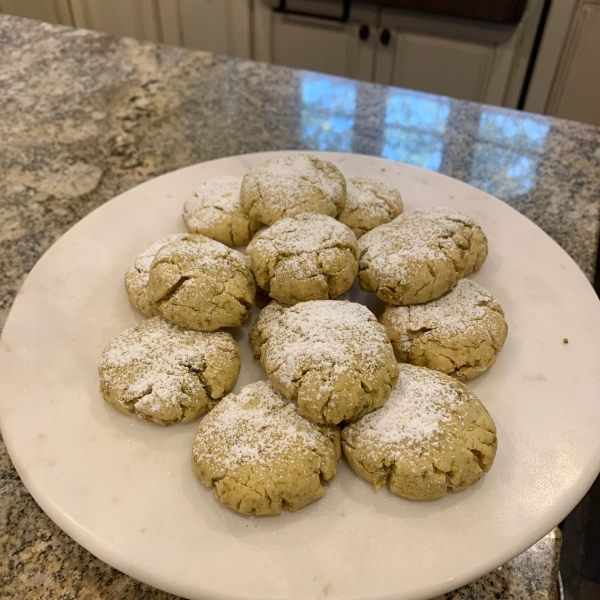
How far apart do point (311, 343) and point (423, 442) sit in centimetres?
22

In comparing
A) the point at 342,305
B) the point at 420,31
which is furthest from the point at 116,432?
the point at 420,31

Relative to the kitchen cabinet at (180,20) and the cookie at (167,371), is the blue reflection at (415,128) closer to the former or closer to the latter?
the cookie at (167,371)

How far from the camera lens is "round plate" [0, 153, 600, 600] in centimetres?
74

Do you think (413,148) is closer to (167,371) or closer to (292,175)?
(292,175)

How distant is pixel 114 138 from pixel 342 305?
1.26m

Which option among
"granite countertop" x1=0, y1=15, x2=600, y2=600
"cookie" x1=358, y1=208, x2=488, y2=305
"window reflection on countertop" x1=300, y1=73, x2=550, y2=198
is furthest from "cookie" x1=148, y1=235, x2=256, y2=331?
"window reflection on countertop" x1=300, y1=73, x2=550, y2=198

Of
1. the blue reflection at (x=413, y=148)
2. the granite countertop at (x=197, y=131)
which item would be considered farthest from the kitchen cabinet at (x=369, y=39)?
the blue reflection at (x=413, y=148)

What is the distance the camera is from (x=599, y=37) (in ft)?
8.00

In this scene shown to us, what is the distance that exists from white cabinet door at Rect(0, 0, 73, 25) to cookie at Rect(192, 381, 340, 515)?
11.7 feet

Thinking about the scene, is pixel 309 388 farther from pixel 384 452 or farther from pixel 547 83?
pixel 547 83

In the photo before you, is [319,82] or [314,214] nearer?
[314,214]

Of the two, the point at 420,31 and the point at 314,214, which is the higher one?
the point at 314,214

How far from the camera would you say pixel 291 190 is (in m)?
1.11

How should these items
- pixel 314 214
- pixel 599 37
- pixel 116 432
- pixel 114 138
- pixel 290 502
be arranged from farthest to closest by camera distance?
1. pixel 599 37
2. pixel 114 138
3. pixel 314 214
4. pixel 116 432
5. pixel 290 502
